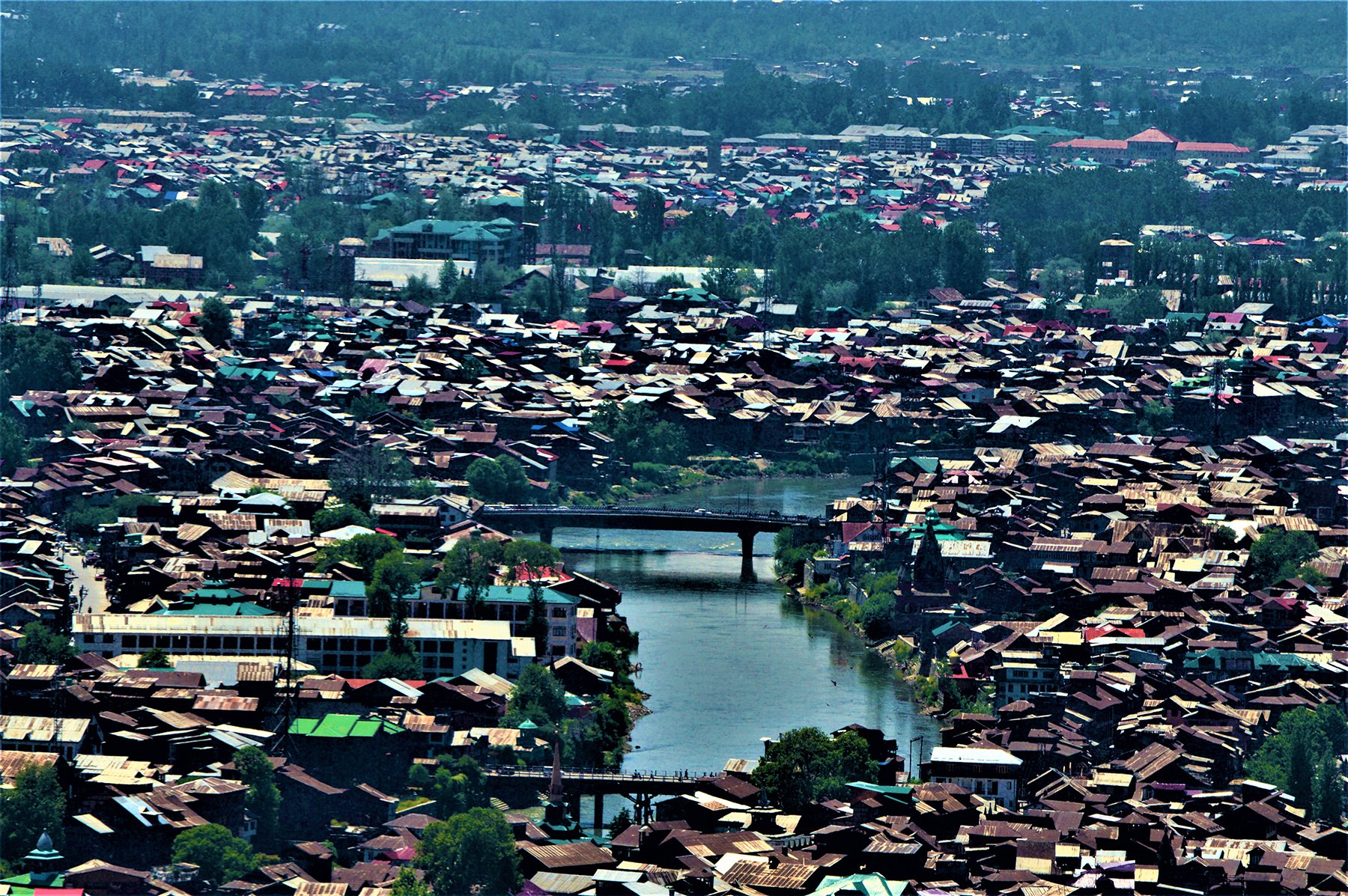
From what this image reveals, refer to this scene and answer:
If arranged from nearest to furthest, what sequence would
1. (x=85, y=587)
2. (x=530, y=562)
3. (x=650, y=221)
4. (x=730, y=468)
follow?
1. (x=85, y=587)
2. (x=530, y=562)
3. (x=730, y=468)
4. (x=650, y=221)

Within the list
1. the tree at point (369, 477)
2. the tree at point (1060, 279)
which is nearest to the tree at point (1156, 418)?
the tree at point (369, 477)

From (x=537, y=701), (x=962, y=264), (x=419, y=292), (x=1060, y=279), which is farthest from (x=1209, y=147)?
(x=537, y=701)

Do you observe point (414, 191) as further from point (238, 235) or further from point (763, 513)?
point (763, 513)

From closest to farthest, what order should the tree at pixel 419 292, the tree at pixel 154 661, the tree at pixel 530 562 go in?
the tree at pixel 154 661 → the tree at pixel 530 562 → the tree at pixel 419 292

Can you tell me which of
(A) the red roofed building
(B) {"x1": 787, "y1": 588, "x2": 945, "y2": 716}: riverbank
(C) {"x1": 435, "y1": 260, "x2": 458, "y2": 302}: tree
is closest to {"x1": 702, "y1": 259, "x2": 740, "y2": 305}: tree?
(C) {"x1": 435, "y1": 260, "x2": 458, "y2": 302}: tree

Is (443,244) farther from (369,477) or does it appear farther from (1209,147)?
(1209,147)

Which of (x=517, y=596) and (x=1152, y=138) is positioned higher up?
(x=1152, y=138)

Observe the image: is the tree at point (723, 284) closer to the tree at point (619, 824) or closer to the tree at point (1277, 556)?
the tree at point (1277, 556)
